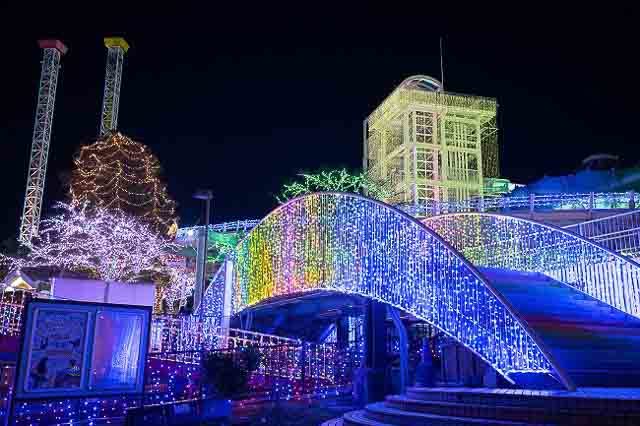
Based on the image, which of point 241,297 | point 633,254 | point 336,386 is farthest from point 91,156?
point 633,254

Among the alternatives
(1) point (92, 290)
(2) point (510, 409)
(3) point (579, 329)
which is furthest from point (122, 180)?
(2) point (510, 409)

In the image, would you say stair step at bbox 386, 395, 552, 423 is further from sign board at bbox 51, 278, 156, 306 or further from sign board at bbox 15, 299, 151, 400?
sign board at bbox 51, 278, 156, 306

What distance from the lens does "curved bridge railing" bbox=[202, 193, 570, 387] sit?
31.0 feet

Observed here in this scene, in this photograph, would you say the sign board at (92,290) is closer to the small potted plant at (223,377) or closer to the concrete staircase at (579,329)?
the small potted plant at (223,377)

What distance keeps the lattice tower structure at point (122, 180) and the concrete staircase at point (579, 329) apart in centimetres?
2388

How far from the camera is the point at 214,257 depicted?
36.1 metres

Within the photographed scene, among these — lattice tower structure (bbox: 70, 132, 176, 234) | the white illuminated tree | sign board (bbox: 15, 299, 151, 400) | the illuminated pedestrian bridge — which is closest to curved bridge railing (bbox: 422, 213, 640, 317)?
the illuminated pedestrian bridge

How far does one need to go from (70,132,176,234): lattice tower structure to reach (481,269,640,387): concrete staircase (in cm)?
2388

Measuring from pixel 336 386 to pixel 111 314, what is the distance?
7779mm

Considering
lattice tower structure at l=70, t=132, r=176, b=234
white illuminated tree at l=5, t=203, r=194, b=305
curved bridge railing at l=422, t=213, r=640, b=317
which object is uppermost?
lattice tower structure at l=70, t=132, r=176, b=234

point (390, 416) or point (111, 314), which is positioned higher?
point (111, 314)

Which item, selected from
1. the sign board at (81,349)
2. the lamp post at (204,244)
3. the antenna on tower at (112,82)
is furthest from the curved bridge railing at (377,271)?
the antenna on tower at (112,82)

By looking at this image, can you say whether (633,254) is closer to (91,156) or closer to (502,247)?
(502,247)

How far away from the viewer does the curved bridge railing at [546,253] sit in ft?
35.3
